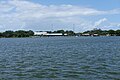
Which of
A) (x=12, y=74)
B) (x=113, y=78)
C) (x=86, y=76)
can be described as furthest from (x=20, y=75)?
(x=113, y=78)

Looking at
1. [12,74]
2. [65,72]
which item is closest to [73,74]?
[65,72]

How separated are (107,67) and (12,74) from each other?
35.9 ft

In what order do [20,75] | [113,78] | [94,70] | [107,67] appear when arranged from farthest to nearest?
[107,67] < [94,70] < [20,75] < [113,78]

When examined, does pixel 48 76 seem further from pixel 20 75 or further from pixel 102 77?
pixel 102 77

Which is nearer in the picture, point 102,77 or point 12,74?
point 102,77

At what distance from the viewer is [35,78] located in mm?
28953

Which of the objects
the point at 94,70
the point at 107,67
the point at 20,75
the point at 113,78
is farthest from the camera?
the point at 107,67

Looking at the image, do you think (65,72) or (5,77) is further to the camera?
(65,72)

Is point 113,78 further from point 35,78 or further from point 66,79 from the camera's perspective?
point 35,78

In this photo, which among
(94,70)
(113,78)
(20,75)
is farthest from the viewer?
→ (94,70)

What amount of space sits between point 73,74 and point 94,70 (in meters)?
3.24

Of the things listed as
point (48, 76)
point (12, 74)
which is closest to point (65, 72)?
point (48, 76)

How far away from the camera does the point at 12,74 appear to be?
104 feet

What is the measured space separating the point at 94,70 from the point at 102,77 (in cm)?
448
